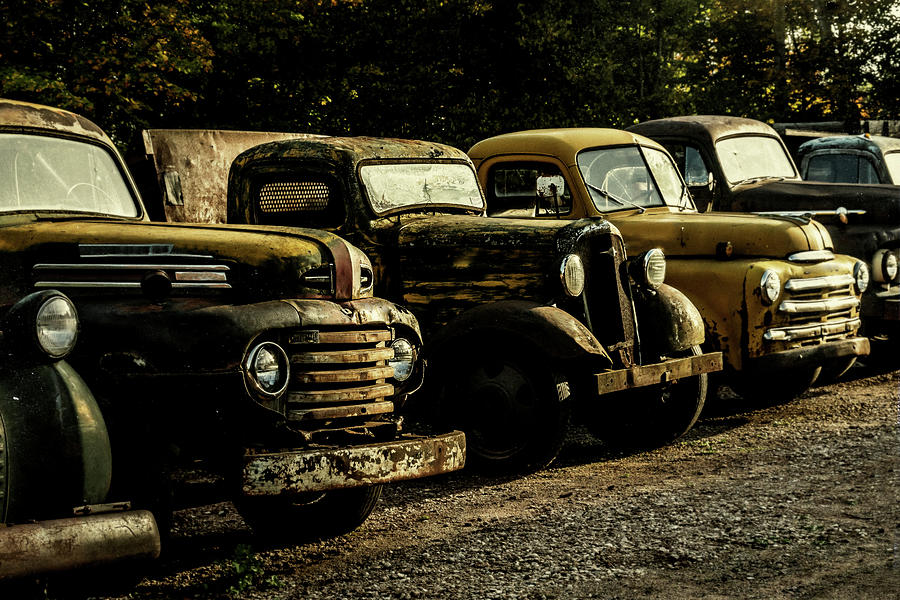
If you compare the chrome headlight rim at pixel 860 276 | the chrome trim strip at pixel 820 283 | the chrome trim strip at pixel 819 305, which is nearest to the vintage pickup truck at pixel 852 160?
the chrome headlight rim at pixel 860 276

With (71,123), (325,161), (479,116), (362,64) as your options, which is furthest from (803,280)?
(362,64)

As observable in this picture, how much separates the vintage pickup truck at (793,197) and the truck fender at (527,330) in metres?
3.94

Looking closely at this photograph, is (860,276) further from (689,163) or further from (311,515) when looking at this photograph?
(311,515)

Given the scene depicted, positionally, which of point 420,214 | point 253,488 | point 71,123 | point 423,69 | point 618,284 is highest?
point 423,69

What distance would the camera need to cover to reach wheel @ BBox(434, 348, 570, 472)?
21.6 feet

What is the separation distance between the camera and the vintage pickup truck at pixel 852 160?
12102mm

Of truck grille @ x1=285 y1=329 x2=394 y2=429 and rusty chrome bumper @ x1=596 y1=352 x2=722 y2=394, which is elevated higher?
truck grille @ x1=285 y1=329 x2=394 y2=429

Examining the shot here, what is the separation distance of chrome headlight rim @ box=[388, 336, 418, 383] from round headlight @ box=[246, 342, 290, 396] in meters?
0.86

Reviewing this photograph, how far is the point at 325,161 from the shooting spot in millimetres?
6918

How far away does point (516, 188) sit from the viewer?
9.04 meters

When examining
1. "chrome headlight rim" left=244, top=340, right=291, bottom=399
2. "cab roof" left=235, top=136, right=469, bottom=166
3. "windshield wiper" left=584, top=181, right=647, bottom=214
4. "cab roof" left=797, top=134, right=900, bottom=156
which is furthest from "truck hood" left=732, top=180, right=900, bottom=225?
"chrome headlight rim" left=244, top=340, right=291, bottom=399

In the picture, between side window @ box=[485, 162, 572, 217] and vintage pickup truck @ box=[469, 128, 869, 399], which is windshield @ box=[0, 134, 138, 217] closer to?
vintage pickup truck @ box=[469, 128, 869, 399]

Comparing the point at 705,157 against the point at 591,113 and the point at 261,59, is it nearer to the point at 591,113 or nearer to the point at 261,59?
the point at 591,113

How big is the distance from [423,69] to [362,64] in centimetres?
137
